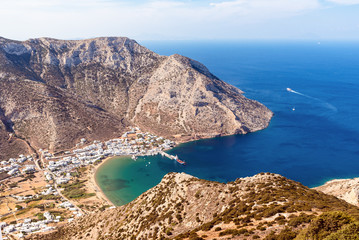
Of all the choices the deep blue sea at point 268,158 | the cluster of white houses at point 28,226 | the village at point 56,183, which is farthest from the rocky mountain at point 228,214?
the deep blue sea at point 268,158

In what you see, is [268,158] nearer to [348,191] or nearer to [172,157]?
[172,157]

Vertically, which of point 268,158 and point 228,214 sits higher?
point 228,214

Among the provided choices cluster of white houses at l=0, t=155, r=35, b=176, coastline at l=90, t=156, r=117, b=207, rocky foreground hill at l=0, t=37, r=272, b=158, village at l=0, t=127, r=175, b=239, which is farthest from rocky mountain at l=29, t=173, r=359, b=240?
rocky foreground hill at l=0, t=37, r=272, b=158

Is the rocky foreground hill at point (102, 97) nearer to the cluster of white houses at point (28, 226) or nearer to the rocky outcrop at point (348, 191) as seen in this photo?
the cluster of white houses at point (28, 226)

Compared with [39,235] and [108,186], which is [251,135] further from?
[39,235]

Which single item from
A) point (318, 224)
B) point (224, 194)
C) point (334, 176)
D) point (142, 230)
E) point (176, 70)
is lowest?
point (334, 176)

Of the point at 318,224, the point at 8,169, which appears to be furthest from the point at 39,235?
the point at 318,224

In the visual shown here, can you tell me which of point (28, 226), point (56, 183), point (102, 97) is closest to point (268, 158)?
point (56, 183)
